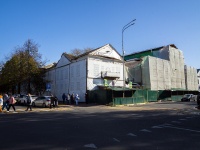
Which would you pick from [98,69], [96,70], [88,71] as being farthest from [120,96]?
[88,71]

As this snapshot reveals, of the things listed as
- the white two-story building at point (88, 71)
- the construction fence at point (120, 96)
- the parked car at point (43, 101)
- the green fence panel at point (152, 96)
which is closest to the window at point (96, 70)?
the white two-story building at point (88, 71)

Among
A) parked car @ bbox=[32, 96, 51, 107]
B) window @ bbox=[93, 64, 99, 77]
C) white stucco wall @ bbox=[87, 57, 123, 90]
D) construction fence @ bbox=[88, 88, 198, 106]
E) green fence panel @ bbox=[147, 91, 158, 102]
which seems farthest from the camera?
green fence panel @ bbox=[147, 91, 158, 102]

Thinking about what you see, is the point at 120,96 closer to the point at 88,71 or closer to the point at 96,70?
the point at 96,70

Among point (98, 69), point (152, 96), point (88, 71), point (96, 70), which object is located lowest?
point (152, 96)

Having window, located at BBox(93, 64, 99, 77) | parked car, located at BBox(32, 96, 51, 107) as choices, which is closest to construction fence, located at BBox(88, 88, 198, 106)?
window, located at BBox(93, 64, 99, 77)

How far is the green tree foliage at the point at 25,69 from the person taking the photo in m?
45.1

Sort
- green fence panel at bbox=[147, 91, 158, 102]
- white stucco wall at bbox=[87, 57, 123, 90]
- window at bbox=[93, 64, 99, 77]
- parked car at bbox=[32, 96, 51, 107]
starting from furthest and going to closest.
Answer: green fence panel at bbox=[147, 91, 158, 102] < window at bbox=[93, 64, 99, 77] < white stucco wall at bbox=[87, 57, 123, 90] < parked car at bbox=[32, 96, 51, 107]

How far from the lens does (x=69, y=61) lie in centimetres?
4512

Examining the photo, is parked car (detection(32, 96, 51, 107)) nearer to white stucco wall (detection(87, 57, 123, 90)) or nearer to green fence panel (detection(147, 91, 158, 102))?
white stucco wall (detection(87, 57, 123, 90))

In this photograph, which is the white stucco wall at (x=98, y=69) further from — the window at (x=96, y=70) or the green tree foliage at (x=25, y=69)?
the green tree foliage at (x=25, y=69)

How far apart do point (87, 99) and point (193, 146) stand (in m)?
30.6

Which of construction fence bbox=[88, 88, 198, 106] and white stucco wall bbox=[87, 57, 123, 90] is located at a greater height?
white stucco wall bbox=[87, 57, 123, 90]

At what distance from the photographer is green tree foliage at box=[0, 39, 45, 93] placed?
4509 centimetres

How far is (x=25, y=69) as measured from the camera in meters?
45.3
